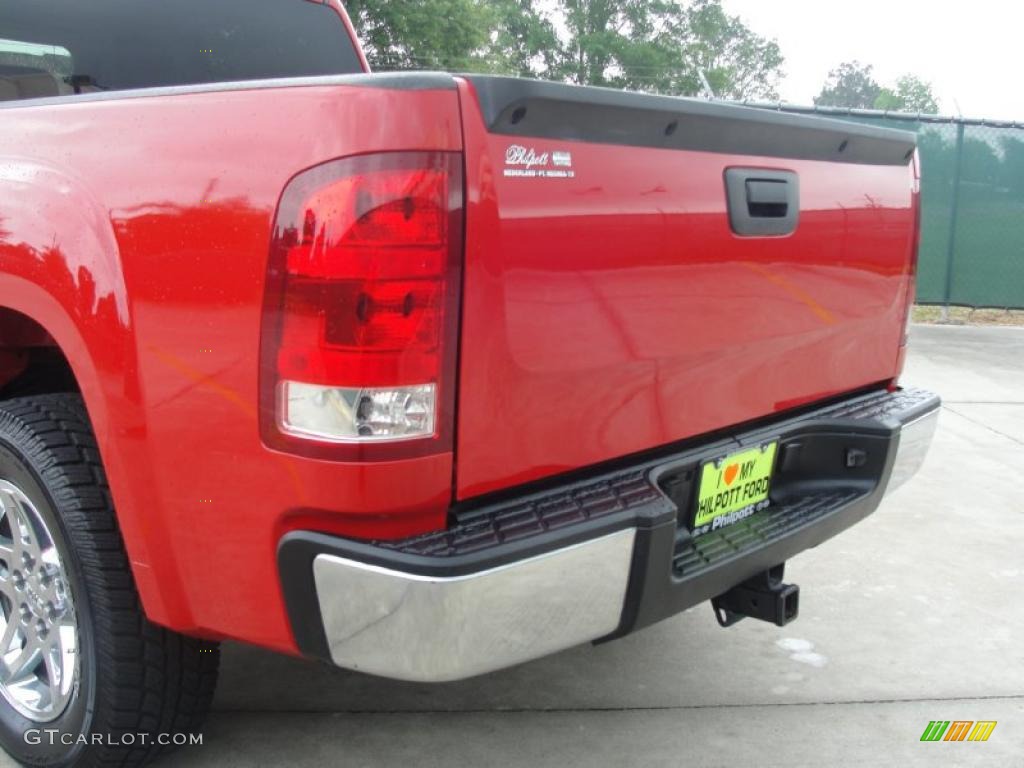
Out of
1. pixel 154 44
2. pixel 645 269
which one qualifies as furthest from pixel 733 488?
pixel 154 44

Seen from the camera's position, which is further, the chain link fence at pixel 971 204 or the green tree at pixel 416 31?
the green tree at pixel 416 31

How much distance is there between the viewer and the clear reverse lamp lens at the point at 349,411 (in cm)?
179

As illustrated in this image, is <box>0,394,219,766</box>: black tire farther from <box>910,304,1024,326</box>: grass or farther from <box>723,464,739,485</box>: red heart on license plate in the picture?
<box>910,304,1024,326</box>: grass

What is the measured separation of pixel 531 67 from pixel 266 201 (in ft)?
193

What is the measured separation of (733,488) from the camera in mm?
2545

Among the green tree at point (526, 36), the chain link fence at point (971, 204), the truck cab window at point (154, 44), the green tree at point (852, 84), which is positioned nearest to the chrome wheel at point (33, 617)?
the truck cab window at point (154, 44)

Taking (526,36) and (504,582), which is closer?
(504,582)

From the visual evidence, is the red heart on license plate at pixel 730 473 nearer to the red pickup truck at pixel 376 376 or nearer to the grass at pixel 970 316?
the red pickup truck at pixel 376 376

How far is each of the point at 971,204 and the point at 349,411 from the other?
10.4 m

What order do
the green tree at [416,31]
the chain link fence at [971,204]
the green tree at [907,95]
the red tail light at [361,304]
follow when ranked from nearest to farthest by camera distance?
the red tail light at [361,304] → the chain link fence at [971,204] → the green tree at [416,31] → the green tree at [907,95]

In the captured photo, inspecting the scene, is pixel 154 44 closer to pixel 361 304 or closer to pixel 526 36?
pixel 361 304

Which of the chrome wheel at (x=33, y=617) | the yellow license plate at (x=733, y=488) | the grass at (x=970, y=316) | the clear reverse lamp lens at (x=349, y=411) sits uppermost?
the clear reverse lamp lens at (x=349, y=411)

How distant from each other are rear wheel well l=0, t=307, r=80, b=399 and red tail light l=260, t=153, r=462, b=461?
2.81 feet

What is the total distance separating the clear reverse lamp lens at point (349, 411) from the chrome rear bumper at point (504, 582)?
0.19 meters
